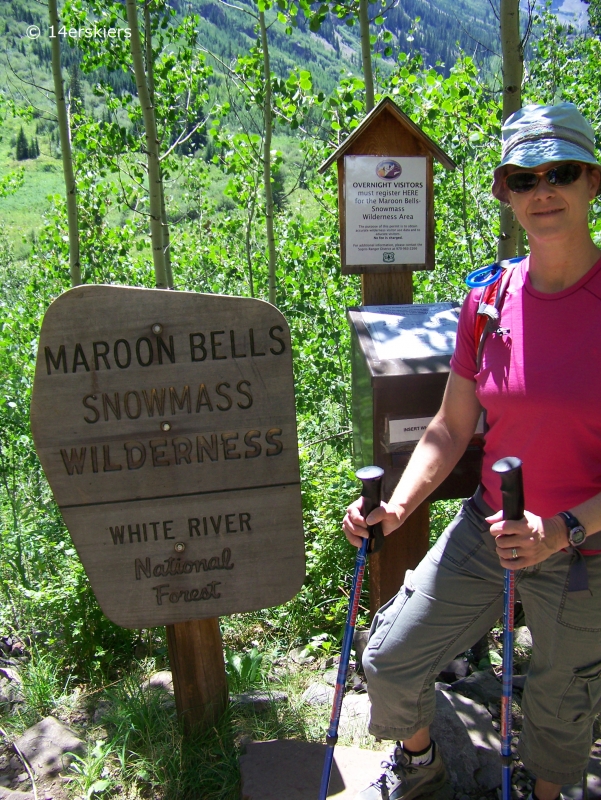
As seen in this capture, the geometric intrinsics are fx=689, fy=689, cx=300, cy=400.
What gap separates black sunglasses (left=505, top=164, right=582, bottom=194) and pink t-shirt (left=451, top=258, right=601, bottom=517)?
26cm

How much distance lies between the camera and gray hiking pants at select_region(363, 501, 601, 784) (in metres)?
1.99

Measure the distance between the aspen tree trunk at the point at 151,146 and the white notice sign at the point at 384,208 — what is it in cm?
153

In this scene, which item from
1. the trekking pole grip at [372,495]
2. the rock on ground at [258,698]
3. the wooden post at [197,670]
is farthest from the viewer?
the rock on ground at [258,698]

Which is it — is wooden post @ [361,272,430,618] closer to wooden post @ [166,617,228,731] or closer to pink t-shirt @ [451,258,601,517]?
wooden post @ [166,617,228,731]

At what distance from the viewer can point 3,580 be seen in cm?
382

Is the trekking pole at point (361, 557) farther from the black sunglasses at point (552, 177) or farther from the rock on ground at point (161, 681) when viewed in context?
the rock on ground at point (161, 681)

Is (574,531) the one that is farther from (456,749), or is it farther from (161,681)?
(161,681)

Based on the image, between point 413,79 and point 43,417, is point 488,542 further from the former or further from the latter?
point 413,79

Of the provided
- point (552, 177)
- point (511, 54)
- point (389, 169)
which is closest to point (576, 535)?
point (552, 177)

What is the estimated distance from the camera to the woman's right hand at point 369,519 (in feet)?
7.03

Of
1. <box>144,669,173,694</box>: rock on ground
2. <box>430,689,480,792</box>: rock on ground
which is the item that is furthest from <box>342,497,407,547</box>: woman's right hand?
<box>144,669,173,694</box>: rock on ground

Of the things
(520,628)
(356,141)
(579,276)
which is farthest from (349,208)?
(520,628)

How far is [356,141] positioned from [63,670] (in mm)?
2830

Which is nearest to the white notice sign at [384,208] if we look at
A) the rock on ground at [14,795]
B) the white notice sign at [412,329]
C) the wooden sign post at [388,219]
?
the wooden sign post at [388,219]
